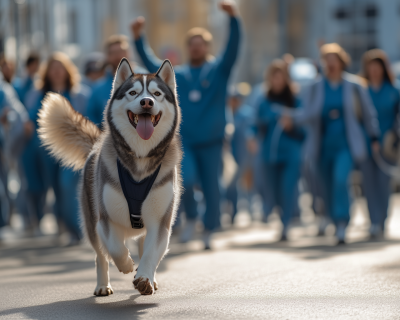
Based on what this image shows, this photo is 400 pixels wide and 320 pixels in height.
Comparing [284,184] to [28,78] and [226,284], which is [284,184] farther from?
[226,284]

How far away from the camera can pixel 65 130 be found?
634 cm

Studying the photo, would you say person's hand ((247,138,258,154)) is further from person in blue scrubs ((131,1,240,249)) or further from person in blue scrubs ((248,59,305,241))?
person in blue scrubs ((131,1,240,249))

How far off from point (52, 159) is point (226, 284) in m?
4.50

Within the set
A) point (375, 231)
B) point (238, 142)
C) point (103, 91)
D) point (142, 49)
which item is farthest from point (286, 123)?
point (238, 142)

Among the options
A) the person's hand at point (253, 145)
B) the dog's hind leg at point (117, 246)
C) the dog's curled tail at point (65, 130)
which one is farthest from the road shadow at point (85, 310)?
the person's hand at point (253, 145)

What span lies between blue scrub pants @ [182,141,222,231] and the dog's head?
3353 millimetres

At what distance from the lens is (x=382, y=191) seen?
35.5 feet

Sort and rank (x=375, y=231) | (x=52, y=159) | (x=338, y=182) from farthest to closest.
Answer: (x=375, y=231)
(x=52, y=159)
(x=338, y=182)

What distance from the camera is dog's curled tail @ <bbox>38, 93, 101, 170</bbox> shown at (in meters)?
6.34

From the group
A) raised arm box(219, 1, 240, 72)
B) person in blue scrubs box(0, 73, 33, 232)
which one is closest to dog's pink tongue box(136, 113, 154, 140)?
raised arm box(219, 1, 240, 72)

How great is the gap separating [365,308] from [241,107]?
11676mm

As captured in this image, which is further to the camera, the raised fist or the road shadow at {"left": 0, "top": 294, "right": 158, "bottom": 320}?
the raised fist

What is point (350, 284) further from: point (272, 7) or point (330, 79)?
point (272, 7)

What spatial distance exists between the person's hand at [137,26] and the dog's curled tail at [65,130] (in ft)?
6.27
